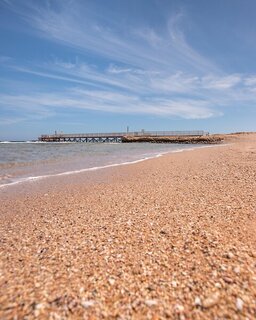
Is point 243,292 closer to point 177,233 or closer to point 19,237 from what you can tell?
point 177,233

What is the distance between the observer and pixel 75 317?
99.3 inches

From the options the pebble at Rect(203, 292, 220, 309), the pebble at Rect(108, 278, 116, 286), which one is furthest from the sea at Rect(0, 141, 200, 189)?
the pebble at Rect(203, 292, 220, 309)

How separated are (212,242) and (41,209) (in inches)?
173

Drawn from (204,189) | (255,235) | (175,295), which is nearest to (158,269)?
(175,295)

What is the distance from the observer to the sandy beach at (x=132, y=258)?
2.64 metres

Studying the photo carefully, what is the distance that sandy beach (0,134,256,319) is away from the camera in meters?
2.64

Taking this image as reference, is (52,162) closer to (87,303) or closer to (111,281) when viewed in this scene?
(111,281)

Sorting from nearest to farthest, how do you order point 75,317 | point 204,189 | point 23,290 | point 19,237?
point 75,317, point 23,290, point 19,237, point 204,189

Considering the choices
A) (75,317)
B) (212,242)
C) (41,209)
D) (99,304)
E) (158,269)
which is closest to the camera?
(75,317)

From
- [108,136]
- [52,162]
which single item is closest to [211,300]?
[52,162]

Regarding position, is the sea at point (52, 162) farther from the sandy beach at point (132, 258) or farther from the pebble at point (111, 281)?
the pebble at point (111, 281)

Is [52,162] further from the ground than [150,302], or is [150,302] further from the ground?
[150,302]

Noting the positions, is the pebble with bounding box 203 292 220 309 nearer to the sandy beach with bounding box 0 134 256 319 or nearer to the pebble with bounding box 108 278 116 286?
the sandy beach with bounding box 0 134 256 319

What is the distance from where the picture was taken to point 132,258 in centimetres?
360
